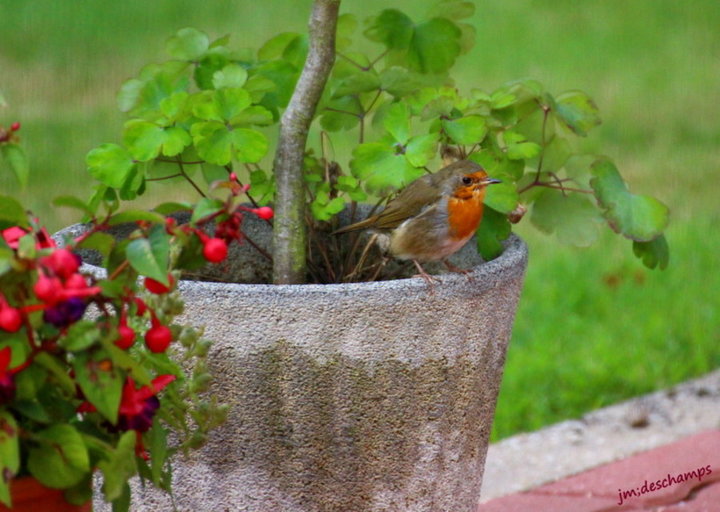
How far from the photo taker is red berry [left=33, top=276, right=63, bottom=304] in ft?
5.15

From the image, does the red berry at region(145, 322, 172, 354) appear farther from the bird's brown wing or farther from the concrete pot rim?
the bird's brown wing

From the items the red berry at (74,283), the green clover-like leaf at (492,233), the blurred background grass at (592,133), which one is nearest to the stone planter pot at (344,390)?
the green clover-like leaf at (492,233)

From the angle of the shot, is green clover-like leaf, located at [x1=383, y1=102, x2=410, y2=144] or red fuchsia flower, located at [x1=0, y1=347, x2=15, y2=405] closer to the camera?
red fuchsia flower, located at [x1=0, y1=347, x2=15, y2=405]

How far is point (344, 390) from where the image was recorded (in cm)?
230

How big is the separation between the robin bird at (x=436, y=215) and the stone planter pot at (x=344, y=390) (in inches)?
9.6

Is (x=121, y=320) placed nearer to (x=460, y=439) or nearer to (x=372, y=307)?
(x=372, y=307)

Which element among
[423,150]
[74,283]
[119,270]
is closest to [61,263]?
[74,283]

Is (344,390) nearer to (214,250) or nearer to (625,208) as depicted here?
(214,250)

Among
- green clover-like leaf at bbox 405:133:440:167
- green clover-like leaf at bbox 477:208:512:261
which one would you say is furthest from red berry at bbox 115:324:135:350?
green clover-like leaf at bbox 477:208:512:261

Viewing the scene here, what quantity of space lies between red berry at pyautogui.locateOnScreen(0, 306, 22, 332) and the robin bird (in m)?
1.23

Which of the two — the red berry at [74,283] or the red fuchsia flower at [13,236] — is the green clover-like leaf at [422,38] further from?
the red berry at [74,283]

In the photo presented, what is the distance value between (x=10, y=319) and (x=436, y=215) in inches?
52.5

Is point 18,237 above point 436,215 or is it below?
above

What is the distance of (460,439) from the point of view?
8.14 ft
